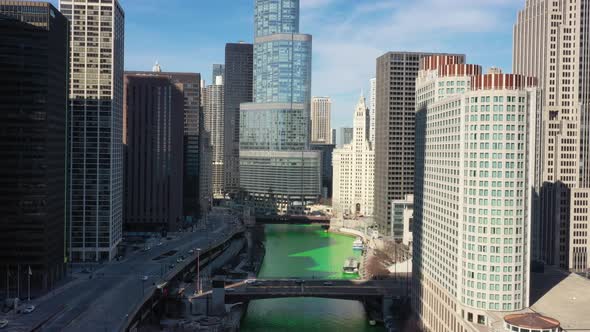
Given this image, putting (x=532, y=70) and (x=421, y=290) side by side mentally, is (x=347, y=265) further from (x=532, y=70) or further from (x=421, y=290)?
(x=532, y=70)

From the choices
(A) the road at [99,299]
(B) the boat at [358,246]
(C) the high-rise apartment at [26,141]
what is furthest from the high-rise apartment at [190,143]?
(C) the high-rise apartment at [26,141]

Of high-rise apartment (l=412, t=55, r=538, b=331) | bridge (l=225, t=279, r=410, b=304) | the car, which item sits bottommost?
bridge (l=225, t=279, r=410, b=304)

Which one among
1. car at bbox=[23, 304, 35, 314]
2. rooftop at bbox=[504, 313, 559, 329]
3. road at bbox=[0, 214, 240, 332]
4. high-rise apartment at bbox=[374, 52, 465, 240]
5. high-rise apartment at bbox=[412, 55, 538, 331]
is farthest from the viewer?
high-rise apartment at bbox=[374, 52, 465, 240]

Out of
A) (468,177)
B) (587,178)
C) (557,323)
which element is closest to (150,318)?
(468,177)

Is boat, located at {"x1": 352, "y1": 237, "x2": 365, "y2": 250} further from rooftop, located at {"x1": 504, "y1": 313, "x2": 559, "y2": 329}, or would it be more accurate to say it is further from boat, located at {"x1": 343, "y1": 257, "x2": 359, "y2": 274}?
rooftop, located at {"x1": 504, "y1": 313, "x2": 559, "y2": 329}

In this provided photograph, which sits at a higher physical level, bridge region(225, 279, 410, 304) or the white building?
the white building

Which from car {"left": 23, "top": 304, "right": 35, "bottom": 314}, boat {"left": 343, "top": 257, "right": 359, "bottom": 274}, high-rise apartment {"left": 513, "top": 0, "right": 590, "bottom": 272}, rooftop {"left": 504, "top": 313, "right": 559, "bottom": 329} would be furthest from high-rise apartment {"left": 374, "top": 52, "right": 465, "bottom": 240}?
car {"left": 23, "top": 304, "right": 35, "bottom": 314}

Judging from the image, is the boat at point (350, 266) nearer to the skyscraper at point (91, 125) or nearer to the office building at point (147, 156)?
the skyscraper at point (91, 125)

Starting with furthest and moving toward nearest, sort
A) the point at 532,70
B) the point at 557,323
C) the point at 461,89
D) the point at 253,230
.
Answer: the point at 253,230 < the point at 532,70 < the point at 461,89 < the point at 557,323
